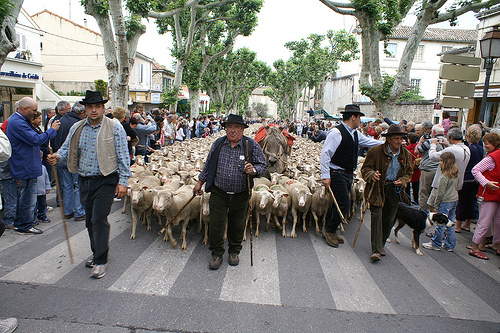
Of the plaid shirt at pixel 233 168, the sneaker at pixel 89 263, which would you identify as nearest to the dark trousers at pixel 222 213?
the plaid shirt at pixel 233 168

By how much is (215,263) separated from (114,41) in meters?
10.1

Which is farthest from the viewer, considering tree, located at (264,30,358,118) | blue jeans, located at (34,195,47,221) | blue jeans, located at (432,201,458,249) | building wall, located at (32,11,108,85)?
tree, located at (264,30,358,118)

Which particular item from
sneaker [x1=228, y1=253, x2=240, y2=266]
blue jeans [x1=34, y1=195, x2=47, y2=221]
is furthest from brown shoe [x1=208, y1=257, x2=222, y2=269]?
blue jeans [x1=34, y1=195, x2=47, y2=221]

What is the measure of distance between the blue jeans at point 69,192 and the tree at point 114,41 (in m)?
6.50

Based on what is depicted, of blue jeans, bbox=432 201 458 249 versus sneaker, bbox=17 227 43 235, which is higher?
blue jeans, bbox=432 201 458 249

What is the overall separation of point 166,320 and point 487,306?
3.87 meters

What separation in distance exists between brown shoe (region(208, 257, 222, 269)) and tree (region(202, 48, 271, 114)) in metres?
37.7

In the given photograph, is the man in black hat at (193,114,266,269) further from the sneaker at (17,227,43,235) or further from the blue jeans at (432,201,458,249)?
the blue jeans at (432,201,458,249)

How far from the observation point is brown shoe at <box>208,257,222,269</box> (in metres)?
4.71

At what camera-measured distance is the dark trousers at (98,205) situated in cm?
429

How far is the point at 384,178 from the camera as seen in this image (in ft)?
17.3

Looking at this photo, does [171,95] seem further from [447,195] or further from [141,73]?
[141,73]

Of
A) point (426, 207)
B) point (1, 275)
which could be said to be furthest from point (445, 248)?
point (1, 275)

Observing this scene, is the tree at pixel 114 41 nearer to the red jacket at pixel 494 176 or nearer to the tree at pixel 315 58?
the red jacket at pixel 494 176
